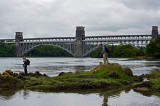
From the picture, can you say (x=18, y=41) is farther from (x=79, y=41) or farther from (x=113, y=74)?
(x=113, y=74)

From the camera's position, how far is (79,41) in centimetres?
14112

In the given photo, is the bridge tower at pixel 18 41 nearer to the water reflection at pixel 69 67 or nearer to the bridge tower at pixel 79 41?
the bridge tower at pixel 79 41

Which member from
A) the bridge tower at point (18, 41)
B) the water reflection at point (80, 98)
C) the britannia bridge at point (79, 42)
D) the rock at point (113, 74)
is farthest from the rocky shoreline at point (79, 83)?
the bridge tower at point (18, 41)

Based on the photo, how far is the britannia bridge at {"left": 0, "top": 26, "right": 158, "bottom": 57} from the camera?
110 meters

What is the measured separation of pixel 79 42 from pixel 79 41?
0.52m

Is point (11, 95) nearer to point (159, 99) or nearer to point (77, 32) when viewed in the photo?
point (159, 99)

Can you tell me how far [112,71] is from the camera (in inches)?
738

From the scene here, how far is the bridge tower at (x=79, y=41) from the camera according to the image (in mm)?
133438

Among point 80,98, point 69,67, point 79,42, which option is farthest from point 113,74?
point 79,42

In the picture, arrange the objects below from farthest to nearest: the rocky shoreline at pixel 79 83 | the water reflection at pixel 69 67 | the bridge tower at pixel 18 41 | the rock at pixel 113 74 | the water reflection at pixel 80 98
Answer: the bridge tower at pixel 18 41 < the water reflection at pixel 69 67 < the rock at pixel 113 74 < the rocky shoreline at pixel 79 83 < the water reflection at pixel 80 98

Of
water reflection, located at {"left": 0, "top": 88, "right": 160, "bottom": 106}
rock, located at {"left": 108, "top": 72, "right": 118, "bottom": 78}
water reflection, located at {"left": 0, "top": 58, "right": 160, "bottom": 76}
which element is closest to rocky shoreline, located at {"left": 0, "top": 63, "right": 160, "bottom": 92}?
rock, located at {"left": 108, "top": 72, "right": 118, "bottom": 78}

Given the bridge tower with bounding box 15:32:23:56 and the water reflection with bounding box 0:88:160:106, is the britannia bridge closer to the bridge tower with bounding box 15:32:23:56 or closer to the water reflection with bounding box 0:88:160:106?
the bridge tower with bounding box 15:32:23:56

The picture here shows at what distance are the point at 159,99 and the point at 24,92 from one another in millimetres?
6739

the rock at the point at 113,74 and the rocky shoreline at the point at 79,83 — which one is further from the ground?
the rock at the point at 113,74
